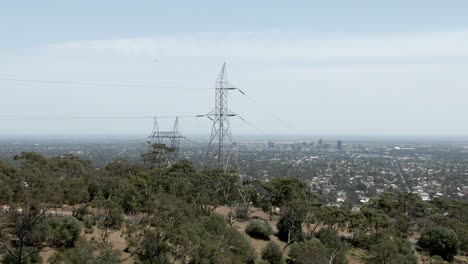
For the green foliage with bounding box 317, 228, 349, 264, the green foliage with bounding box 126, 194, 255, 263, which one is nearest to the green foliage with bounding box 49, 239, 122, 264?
the green foliage with bounding box 126, 194, 255, 263

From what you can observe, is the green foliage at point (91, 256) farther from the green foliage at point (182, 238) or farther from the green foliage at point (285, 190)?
the green foliage at point (285, 190)

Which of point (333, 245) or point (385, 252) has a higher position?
point (385, 252)

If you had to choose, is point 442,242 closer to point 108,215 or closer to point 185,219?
point 185,219

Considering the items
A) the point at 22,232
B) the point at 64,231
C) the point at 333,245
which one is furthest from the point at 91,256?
the point at 333,245

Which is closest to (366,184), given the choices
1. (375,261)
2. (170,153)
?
(170,153)

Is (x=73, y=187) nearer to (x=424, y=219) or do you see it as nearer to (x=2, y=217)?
(x=2, y=217)

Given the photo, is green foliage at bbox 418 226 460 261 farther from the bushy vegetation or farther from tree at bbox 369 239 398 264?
tree at bbox 369 239 398 264
